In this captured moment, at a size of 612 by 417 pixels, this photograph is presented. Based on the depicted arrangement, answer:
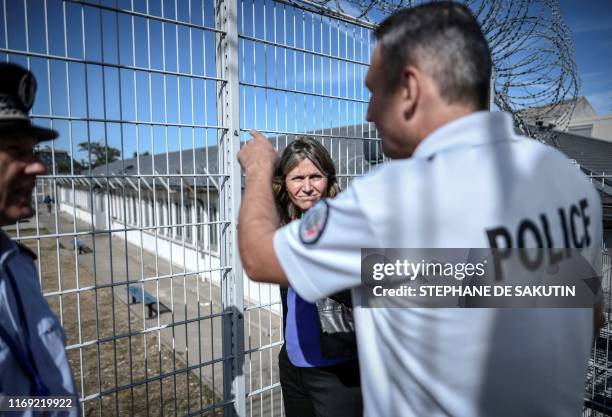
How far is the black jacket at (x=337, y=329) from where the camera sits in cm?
207

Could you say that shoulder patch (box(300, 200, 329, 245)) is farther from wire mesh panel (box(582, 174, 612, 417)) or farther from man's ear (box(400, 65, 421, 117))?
wire mesh panel (box(582, 174, 612, 417))

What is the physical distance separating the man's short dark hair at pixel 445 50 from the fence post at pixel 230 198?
1.39 m

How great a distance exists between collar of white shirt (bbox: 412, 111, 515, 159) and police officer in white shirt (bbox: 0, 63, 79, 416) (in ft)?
4.17

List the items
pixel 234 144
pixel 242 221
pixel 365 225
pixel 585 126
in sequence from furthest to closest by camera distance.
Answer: pixel 585 126 → pixel 234 144 → pixel 242 221 → pixel 365 225

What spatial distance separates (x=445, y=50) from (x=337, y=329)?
4.70 ft

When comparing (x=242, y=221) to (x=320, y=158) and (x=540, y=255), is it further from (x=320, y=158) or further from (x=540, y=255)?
(x=320, y=158)

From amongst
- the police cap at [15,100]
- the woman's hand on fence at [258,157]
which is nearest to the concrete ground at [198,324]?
the police cap at [15,100]

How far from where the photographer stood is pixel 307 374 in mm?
2174

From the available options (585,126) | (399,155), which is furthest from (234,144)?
(585,126)

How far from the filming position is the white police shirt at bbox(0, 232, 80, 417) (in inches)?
49.2

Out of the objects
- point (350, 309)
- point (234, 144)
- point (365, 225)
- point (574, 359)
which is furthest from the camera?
point (234, 144)

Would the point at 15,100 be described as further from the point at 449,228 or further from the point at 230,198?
the point at 449,228

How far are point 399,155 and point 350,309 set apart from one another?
1.03 metres

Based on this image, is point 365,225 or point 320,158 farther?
point 320,158
